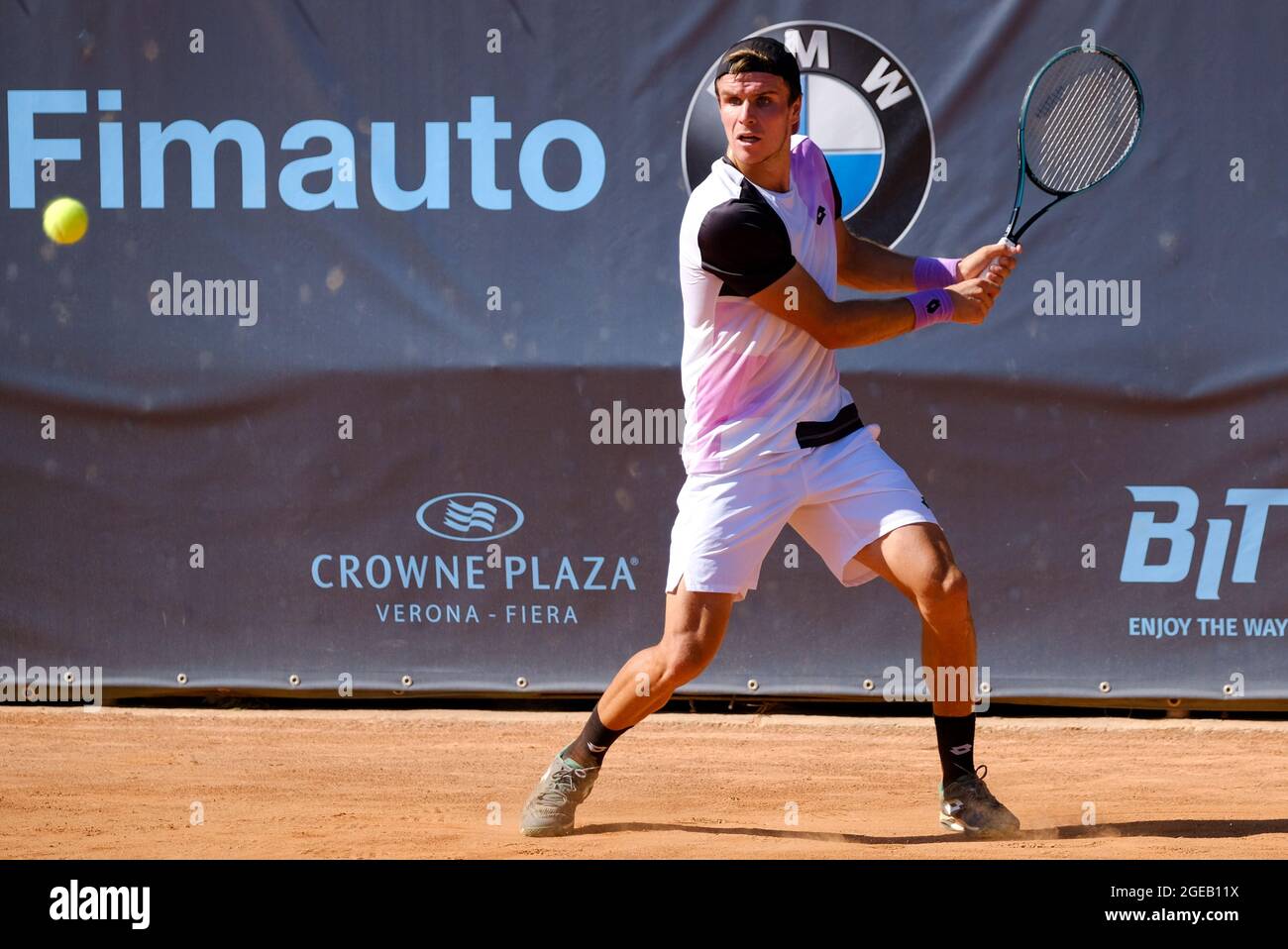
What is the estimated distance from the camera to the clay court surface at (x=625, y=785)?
3678 millimetres

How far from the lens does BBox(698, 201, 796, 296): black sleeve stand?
3426 mm

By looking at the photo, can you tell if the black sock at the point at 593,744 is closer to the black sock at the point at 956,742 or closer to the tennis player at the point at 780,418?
the tennis player at the point at 780,418

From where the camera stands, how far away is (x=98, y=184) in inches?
207

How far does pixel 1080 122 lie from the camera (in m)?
4.18

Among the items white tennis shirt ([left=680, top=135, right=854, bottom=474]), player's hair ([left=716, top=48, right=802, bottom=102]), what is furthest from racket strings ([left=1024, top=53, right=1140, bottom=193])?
player's hair ([left=716, top=48, right=802, bottom=102])

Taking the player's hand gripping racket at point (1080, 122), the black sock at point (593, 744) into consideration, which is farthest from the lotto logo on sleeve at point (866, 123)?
the black sock at point (593, 744)

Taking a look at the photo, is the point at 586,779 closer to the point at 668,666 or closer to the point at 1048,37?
the point at 668,666

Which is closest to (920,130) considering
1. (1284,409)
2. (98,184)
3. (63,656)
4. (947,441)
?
(947,441)

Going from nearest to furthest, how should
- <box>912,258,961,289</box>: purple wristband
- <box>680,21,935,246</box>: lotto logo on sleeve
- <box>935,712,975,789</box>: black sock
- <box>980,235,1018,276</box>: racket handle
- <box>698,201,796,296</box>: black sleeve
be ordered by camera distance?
<box>698,201,796,296</box>: black sleeve
<box>980,235,1018,276</box>: racket handle
<box>935,712,975,789</box>: black sock
<box>912,258,961,289</box>: purple wristband
<box>680,21,935,246</box>: lotto logo on sleeve

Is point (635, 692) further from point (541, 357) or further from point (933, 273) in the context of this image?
point (541, 357)

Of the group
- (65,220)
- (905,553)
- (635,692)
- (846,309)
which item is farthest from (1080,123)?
(65,220)

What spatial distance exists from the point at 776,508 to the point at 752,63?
0.95 m

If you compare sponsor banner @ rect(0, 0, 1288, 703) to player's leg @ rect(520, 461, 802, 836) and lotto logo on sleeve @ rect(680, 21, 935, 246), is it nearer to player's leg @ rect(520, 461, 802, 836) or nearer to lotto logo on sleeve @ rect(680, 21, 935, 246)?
lotto logo on sleeve @ rect(680, 21, 935, 246)

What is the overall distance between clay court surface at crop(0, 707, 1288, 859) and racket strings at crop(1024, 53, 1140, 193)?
1.58m
